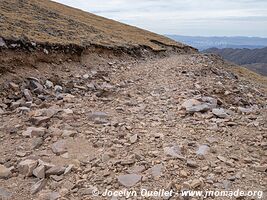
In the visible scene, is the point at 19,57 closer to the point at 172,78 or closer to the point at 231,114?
the point at 172,78

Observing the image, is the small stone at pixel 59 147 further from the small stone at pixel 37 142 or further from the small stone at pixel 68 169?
the small stone at pixel 68 169

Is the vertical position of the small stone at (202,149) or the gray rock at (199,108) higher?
the gray rock at (199,108)

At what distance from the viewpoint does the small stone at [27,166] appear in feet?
22.2

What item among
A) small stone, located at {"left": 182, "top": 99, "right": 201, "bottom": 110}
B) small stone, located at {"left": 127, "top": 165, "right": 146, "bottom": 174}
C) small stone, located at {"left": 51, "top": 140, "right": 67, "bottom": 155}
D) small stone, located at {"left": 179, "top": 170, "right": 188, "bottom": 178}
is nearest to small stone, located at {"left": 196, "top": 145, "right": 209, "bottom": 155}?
small stone, located at {"left": 179, "top": 170, "right": 188, "bottom": 178}

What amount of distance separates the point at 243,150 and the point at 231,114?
92.6 inches

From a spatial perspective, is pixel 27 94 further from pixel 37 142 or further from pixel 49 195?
pixel 49 195

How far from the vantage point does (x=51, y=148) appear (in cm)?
770

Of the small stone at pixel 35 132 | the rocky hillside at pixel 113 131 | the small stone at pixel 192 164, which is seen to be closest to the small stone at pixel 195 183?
the rocky hillside at pixel 113 131

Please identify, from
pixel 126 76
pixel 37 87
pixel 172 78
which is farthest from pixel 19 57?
pixel 172 78

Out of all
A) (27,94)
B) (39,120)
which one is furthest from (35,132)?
(27,94)

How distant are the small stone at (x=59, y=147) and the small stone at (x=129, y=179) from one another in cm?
188

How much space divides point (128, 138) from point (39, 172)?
7.41 ft

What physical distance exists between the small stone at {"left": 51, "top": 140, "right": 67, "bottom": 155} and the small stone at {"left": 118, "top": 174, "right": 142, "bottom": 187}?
188 cm

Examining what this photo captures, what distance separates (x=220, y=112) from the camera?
9445mm
